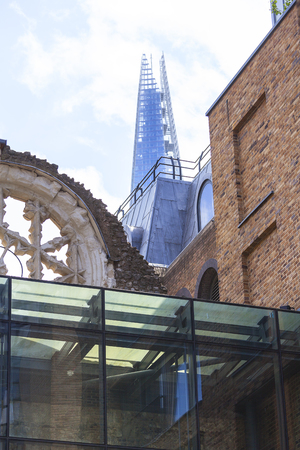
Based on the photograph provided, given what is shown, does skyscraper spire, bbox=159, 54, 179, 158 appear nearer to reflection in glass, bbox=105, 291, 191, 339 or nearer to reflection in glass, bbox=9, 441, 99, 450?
reflection in glass, bbox=105, 291, 191, 339

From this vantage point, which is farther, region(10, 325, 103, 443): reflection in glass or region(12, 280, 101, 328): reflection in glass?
region(12, 280, 101, 328): reflection in glass

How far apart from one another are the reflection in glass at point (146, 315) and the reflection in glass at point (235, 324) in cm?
25

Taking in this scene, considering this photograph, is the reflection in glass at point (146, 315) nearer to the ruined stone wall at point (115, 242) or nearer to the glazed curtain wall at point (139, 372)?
the glazed curtain wall at point (139, 372)

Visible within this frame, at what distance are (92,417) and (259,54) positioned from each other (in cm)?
872

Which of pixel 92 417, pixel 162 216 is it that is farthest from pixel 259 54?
pixel 162 216

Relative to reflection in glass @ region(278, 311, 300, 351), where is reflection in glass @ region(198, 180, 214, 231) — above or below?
above

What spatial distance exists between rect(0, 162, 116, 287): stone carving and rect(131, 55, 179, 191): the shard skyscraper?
444ft

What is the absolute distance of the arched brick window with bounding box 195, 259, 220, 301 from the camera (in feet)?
69.2

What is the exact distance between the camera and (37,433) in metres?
11.1

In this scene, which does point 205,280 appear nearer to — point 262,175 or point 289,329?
point 262,175

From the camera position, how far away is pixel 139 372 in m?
12.1

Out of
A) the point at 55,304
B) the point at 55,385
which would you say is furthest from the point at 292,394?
the point at 55,304

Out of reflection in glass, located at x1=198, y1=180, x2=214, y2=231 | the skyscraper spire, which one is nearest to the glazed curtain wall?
reflection in glass, located at x1=198, y1=180, x2=214, y2=231

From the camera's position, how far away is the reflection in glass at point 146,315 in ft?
40.7
